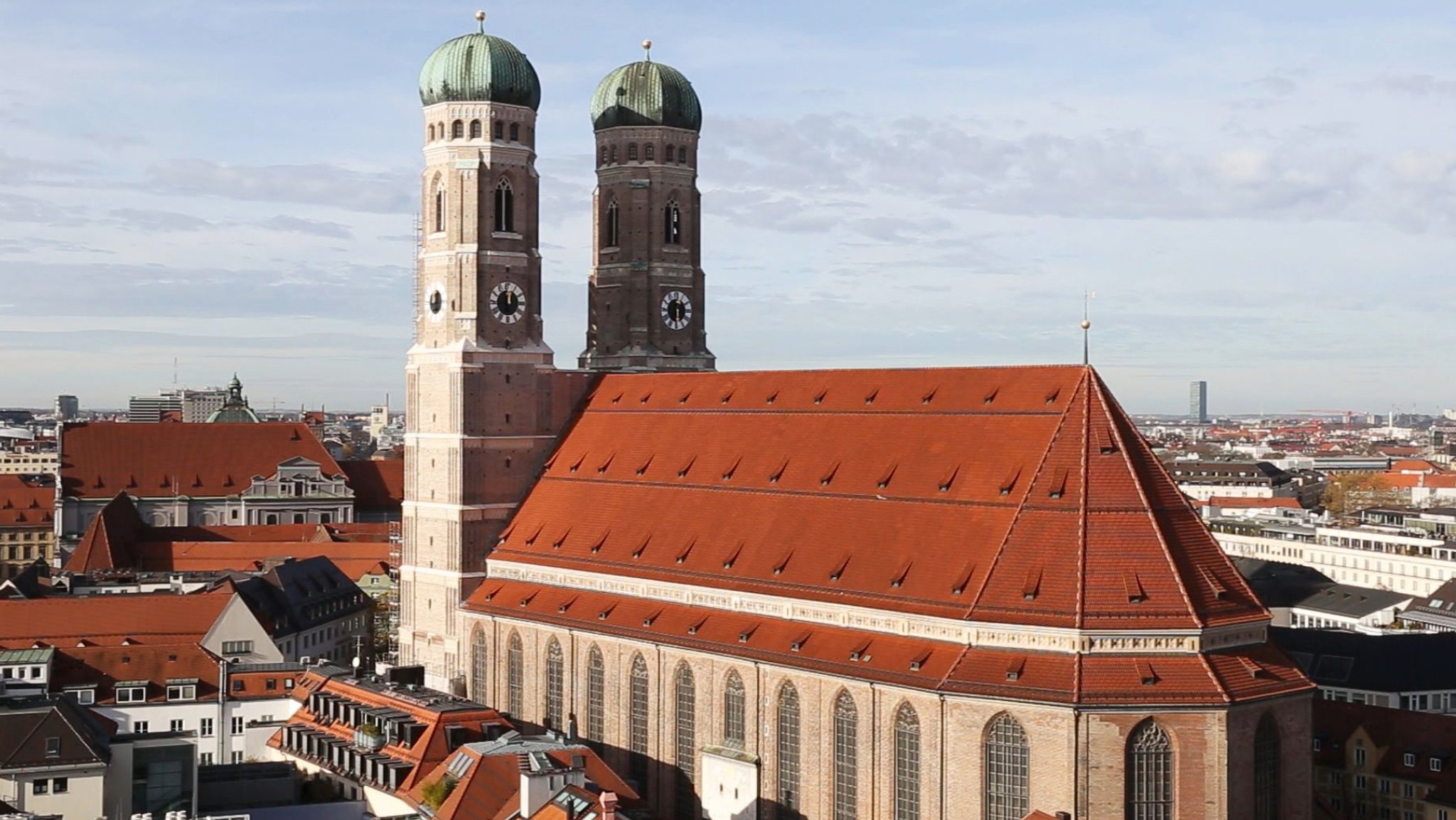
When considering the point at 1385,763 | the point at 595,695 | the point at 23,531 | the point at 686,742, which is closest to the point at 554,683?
the point at 595,695

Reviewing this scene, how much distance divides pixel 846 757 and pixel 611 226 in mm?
44009

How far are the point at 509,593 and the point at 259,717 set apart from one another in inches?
538

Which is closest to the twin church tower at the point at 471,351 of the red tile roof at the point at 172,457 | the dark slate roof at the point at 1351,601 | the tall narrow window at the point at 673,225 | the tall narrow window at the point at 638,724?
the tall narrow window at the point at 673,225

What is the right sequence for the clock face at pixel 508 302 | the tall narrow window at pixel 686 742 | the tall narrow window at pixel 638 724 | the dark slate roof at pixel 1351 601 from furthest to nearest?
1. the dark slate roof at pixel 1351 601
2. the clock face at pixel 508 302
3. the tall narrow window at pixel 638 724
4. the tall narrow window at pixel 686 742

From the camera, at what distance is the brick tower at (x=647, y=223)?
104375 millimetres

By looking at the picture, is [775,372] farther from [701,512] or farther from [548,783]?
[548,783]

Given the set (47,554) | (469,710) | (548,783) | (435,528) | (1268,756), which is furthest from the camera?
(47,554)

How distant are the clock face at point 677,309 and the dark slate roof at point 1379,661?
3726 centimetres

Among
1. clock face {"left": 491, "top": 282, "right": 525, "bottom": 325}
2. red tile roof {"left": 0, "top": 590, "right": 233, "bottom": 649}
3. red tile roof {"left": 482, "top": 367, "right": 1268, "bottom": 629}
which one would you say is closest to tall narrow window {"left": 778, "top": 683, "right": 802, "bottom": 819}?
red tile roof {"left": 482, "top": 367, "right": 1268, "bottom": 629}

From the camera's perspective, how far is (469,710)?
73.4 m

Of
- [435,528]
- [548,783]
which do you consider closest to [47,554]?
[435,528]

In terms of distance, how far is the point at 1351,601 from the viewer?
130 m

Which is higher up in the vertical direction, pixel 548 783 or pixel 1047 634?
pixel 1047 634

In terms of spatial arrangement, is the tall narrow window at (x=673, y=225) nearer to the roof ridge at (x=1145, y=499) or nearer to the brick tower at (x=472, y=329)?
the brick tower at (x=472, y=329)
